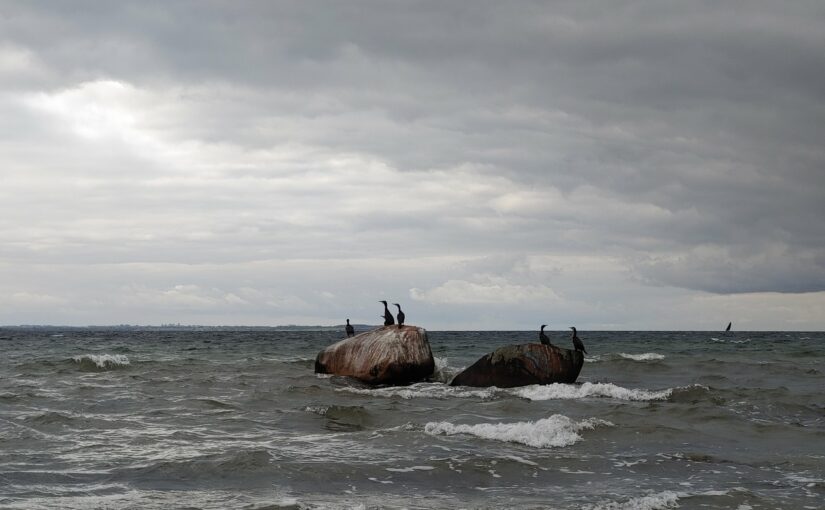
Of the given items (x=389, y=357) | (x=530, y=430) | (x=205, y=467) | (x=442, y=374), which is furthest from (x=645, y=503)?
(x=442, y=374)

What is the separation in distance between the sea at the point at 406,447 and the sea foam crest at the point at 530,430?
44mm

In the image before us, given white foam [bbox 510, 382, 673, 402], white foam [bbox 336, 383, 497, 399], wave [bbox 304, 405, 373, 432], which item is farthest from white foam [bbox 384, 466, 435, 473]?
white foam [bbox 510, 382, 673, 402]

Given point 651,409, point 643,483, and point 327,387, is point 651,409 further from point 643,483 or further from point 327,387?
point 327,387

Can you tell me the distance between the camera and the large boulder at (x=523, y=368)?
22.1m

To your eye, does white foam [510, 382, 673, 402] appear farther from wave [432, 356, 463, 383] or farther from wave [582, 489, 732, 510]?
wave [582, 489, 732, 510]

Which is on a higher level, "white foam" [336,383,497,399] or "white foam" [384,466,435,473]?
"white foam" [336,383,497,399]

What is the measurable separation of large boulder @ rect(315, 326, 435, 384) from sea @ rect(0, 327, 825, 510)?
713mm

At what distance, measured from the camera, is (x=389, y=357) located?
2283 cm

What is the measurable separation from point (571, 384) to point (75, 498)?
1613 centimetres

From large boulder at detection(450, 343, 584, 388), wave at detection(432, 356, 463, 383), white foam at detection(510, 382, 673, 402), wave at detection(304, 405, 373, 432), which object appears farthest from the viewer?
wave at detection(432, 356, 463, 383)

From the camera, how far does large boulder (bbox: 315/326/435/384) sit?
2286cm

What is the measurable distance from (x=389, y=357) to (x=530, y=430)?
902 cm

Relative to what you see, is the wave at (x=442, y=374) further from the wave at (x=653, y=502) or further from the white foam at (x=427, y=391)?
the wave at (x=653, y=502)

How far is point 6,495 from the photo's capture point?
9.70 m
